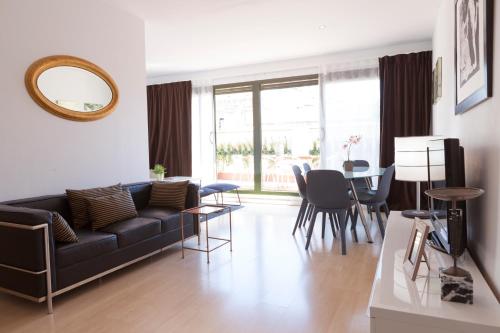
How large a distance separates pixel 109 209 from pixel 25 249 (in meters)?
0.86

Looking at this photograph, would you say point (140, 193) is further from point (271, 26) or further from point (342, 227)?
point (271, 26)

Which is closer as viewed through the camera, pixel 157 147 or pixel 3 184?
pixel 3 184

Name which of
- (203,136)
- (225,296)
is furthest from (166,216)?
(203,136)

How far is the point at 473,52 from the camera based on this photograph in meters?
1.71

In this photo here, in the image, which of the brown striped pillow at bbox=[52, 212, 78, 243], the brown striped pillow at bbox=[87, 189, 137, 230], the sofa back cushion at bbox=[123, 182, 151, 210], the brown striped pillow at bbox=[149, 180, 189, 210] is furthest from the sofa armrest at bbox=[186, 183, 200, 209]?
the brown striped pillow at bbox=[52, 212, 78, 243]

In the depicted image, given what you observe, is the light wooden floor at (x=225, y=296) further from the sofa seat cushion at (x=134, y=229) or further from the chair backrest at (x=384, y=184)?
the chair backrest at (x=384, y=184)

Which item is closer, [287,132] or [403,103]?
[403,103]

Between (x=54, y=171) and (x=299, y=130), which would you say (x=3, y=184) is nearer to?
(x=54, y=171)

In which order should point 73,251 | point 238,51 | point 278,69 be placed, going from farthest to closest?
point 278,69
point 238,51
point 73,251

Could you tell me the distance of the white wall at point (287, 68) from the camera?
550 cm

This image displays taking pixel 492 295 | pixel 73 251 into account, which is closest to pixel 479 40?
pixel 492 295

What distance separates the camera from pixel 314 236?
13.8ft

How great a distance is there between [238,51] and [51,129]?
3341mm

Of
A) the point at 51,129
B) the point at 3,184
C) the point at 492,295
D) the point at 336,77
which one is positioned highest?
the point at 336,77
